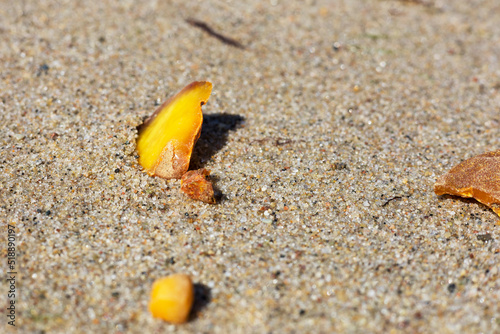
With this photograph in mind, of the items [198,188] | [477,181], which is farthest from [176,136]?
[477,181]

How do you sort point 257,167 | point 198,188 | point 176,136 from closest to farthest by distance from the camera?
point 198,188, point 176,136, point 257,167

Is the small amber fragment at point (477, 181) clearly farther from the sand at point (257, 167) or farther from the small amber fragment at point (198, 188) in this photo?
the small amber fragment at point (198, 188)

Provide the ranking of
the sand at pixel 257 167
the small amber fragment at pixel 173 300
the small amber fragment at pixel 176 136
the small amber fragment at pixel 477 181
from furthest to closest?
the small amber fragment at pixel 176 136 < the small amber fragment at pixel 477 181 < the sand at pixel 257 167 < the small amber fragment at pixel 173 300

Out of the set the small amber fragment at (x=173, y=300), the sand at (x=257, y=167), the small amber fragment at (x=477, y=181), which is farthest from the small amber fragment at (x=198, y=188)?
the small amber fragment at (x=477, y=181)

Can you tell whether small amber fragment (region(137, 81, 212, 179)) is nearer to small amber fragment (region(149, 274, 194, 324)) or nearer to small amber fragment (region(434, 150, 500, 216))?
small amber fragment (region(149, 274, 194, 324))

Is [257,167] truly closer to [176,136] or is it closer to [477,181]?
[176,136]

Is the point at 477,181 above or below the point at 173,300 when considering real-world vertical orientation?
above

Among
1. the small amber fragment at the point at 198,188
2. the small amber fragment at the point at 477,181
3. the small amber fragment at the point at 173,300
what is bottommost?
the small amber fragment at the point at 173,300

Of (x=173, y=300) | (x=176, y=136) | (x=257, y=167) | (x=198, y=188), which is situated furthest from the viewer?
(x=257, y=167)
